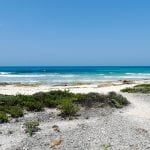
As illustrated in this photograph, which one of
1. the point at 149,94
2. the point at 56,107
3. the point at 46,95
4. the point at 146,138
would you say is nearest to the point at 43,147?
the point at 146,138

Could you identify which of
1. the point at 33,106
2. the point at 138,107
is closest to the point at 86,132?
the point at 33,106

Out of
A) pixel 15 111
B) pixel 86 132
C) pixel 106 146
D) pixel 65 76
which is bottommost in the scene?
pixel 65 76

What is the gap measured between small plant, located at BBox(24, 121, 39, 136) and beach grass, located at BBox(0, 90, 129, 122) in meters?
1.07

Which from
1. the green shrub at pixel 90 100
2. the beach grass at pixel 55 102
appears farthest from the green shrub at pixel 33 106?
the green shrub at pixel 90 100

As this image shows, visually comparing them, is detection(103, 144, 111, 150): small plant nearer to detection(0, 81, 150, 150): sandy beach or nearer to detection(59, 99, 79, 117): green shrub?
detection(0, 81, 150, 150): sandy beach

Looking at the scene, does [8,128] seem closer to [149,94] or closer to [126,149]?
[126,149]

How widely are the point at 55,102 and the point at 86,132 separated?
3735 millimetres

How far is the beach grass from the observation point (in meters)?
13.6

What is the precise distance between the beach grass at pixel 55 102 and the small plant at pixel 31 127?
42.1 inches

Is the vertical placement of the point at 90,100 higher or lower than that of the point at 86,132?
higher

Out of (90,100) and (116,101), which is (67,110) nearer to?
(90,100)

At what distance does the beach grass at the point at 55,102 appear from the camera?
537 inches

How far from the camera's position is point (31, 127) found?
463 inches

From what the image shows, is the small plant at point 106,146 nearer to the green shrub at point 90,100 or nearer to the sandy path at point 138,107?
the sandy path at point 138,107
